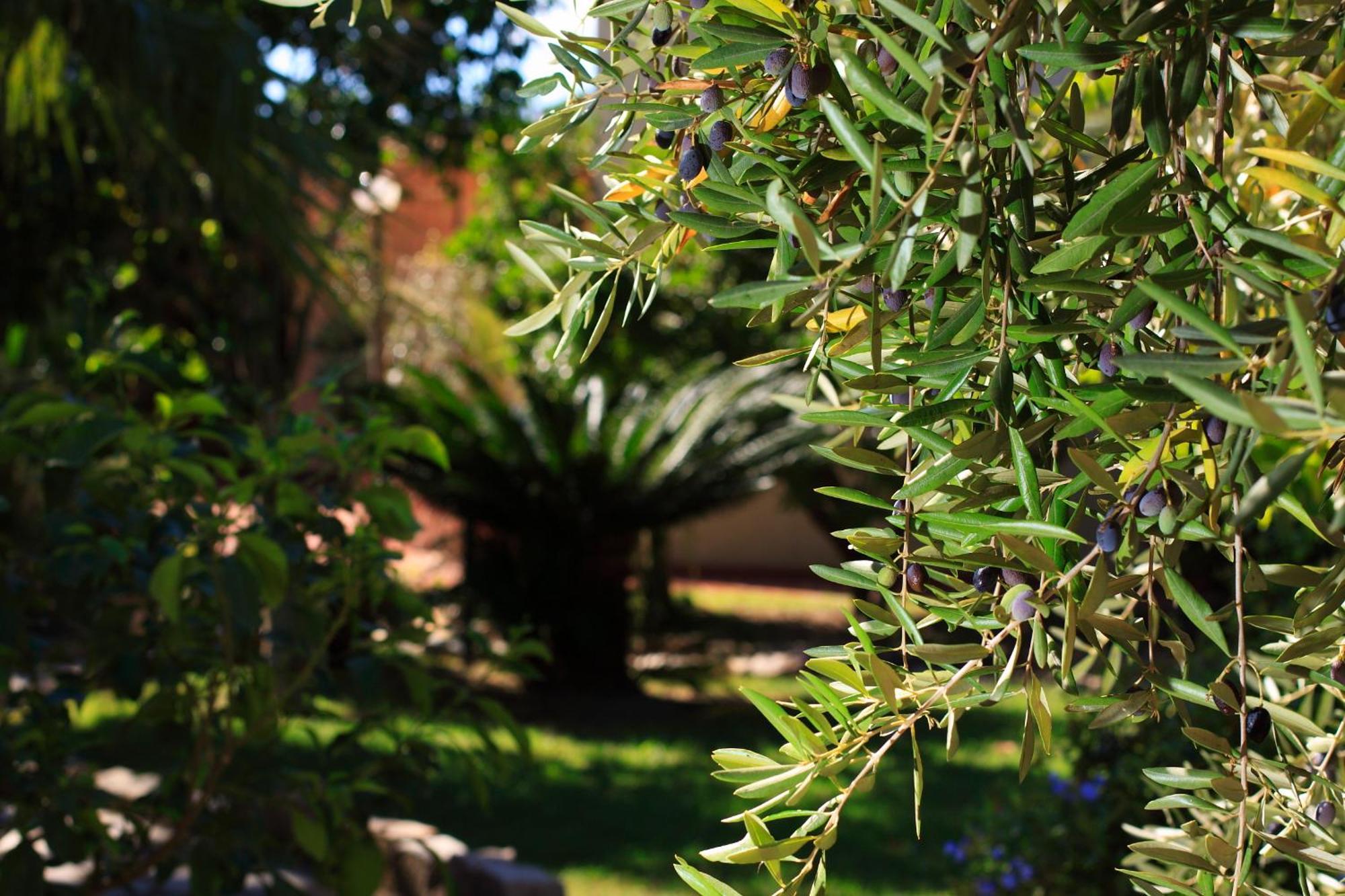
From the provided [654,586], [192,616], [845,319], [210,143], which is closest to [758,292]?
[845,319]

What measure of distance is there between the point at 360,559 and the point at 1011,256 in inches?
60.5

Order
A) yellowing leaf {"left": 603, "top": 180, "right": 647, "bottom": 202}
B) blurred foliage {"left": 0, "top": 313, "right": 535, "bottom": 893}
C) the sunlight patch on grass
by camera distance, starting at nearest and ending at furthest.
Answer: yellowing leaf {"left": 603, "top": 180, "right": 647, "bottom": 202}, blurred foliage {"left": 0, "top": 313, "right": 535, "bottom": 893}, the sunlight patch on grass

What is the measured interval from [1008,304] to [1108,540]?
0.14 meters

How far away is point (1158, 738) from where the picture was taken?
2.67m

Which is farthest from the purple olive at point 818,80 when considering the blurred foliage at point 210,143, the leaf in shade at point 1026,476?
the blurred foliage at point 210,143

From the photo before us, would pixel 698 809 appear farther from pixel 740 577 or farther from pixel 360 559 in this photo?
pixel 740 577

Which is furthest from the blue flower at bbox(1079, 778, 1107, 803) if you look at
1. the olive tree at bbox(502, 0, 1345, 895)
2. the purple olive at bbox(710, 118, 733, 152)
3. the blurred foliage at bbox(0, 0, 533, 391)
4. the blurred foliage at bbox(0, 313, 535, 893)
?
the blurred foliage at bbox(0, 0, 533, 391)

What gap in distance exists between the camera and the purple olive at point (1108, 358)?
74cm

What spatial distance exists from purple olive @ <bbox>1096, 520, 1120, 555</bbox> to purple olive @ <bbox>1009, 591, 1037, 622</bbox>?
0.16 ft

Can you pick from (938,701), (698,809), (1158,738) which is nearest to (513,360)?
(698,809)

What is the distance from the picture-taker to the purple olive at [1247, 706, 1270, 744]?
74 centimetres

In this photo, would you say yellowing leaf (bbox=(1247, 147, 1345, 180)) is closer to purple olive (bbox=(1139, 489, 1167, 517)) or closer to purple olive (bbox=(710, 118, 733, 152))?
purple olive (bbox=(1139, 489, 1167, 517))

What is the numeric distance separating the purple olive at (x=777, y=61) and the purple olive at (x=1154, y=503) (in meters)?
0.32

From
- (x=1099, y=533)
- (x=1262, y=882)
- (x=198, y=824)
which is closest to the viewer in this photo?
(x=1099, y=533)
